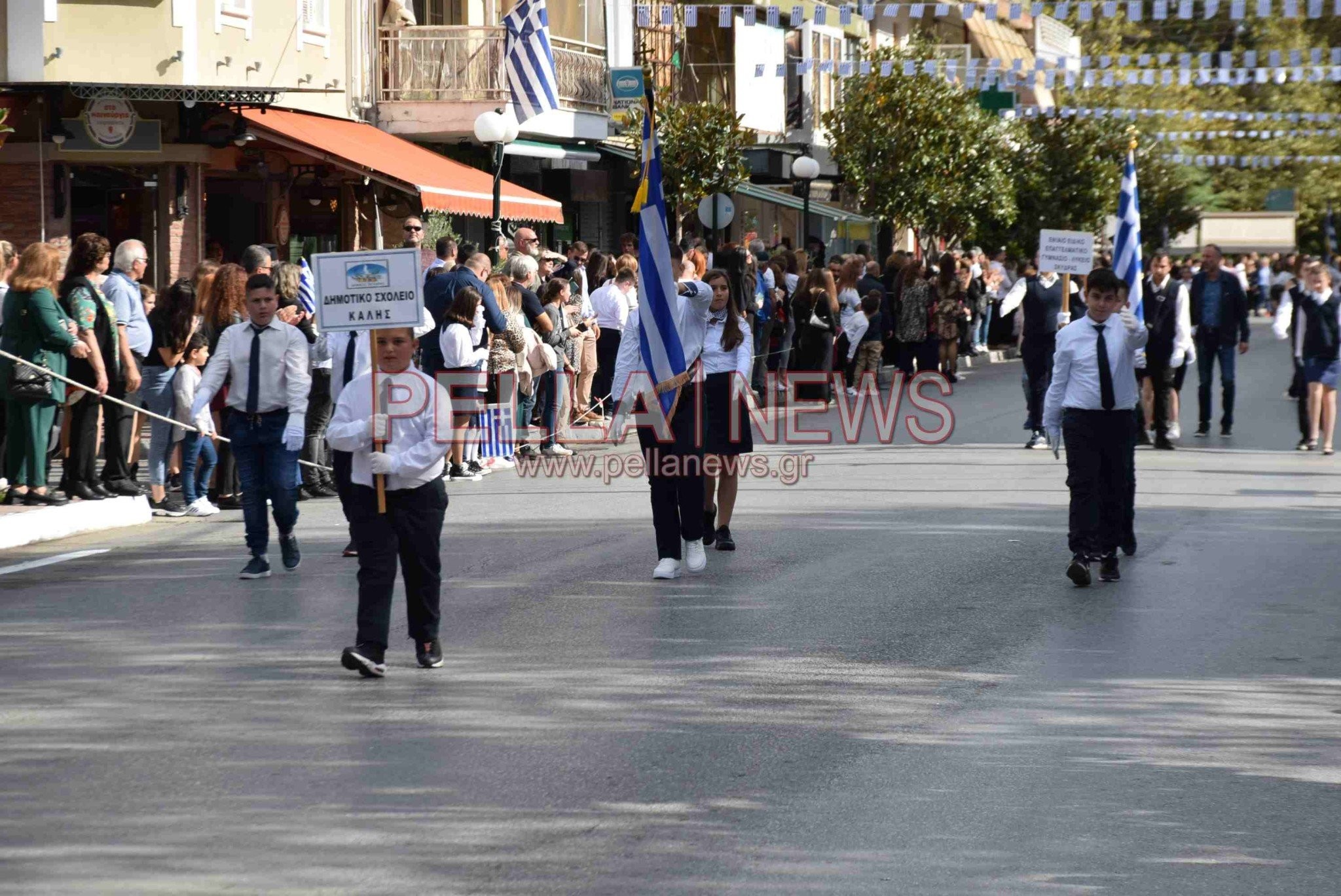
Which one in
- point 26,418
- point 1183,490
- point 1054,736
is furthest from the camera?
point 1183,490

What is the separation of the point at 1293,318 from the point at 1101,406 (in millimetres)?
10721

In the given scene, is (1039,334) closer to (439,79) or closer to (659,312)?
(659,312)

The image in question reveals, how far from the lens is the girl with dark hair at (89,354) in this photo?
44.8 ft

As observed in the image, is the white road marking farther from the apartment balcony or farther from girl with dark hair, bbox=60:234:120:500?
the apartment balcony

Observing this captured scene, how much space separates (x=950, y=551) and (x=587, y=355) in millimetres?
8415

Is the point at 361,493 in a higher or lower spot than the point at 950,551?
higher

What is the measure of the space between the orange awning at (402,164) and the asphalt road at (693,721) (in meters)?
10.5

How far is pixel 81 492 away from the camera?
1380 centimetres

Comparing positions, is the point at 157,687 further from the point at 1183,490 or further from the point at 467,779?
the point at 1183,490

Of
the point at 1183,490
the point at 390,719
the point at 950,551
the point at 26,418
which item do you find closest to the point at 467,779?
the point at 390,719

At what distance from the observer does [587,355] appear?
19938mm

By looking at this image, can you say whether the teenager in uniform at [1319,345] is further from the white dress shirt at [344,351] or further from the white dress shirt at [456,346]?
the white dress shirt at [344,351]

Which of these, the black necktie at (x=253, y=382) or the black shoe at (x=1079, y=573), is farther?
the black necktie at (x=253, y=382)

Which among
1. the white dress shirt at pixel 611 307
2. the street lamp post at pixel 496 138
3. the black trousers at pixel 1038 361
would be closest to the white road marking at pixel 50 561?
the white dress shirt at pixel 611 307
